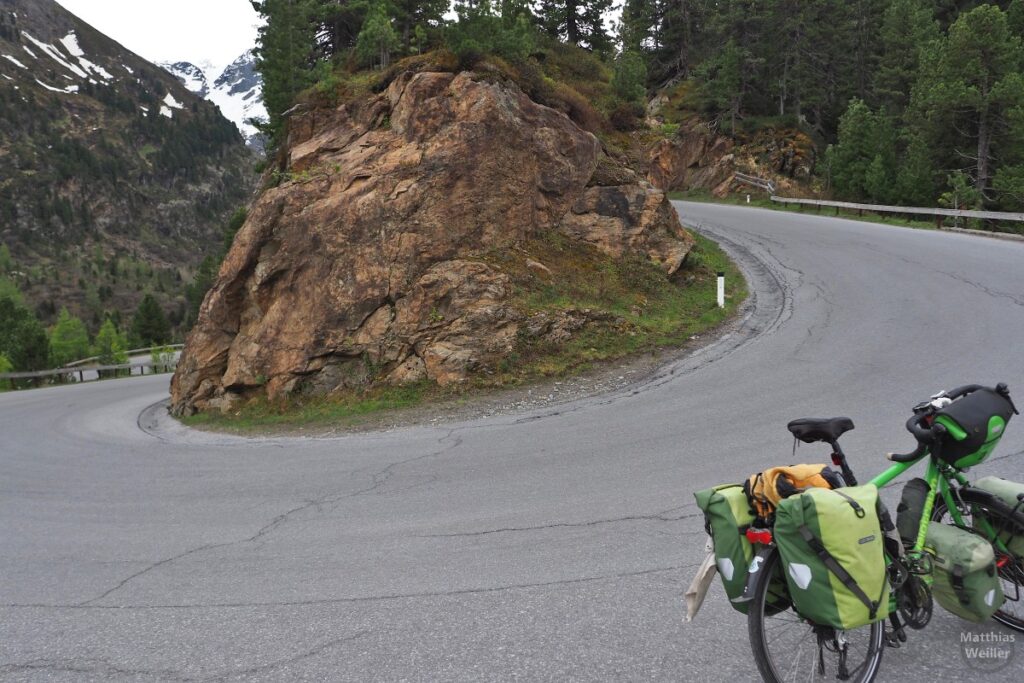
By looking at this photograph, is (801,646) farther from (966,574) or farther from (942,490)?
(942,490)

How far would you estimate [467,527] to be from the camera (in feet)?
18.6

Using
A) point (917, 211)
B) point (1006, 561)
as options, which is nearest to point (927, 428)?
point (1006, 561)

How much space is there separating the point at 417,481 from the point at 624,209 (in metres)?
10.4

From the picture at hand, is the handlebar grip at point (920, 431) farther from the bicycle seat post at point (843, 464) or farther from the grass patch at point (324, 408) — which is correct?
the grass patch at point (324, 408)

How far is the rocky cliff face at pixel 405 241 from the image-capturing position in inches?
493

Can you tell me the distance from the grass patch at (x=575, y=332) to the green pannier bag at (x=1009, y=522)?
27.0ft

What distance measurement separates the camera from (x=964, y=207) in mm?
25016

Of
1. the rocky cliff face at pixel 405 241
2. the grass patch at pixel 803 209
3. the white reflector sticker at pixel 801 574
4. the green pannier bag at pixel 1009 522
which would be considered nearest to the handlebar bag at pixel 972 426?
the green pannier bag at pixel 1009 522

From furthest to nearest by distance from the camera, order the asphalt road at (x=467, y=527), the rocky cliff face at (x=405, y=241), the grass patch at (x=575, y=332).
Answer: the rocky cliff face at (x=405, y=241) → the grass patch at (x=575, y=332) → the asphalt road at (x=467, y=527)

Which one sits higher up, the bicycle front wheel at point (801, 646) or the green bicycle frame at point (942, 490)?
the green bicycle frame at point (942, 490)

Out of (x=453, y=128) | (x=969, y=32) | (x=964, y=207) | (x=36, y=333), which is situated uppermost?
(x=969, y=32)

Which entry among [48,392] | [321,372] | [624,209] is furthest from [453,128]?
[48,392]

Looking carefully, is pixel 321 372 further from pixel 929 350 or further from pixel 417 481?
pixel 929 350

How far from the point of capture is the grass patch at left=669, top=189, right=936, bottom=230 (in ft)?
80.6
